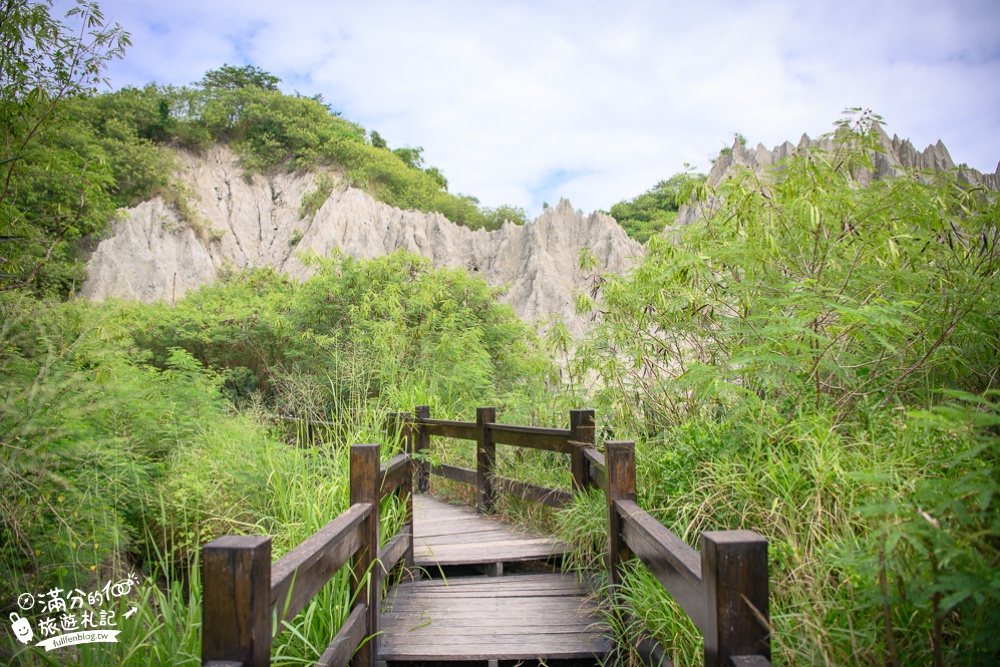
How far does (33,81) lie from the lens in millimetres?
3973

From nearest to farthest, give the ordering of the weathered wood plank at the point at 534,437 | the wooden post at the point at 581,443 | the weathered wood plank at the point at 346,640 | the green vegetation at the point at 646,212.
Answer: the weathered wood plank at the point at 346,640 < the wooden post at the point at 581,443 < the weathered wood plank at the point at 534,437 < the green vegetation at the point at 646,212

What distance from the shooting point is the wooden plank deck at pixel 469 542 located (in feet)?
13.4

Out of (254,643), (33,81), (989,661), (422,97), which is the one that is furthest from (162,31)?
(422,97)

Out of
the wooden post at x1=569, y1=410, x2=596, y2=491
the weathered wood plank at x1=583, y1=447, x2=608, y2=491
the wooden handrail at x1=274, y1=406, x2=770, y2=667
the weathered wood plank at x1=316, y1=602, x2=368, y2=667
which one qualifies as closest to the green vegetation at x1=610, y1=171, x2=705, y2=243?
the wooden handrail at x1=274, y1=406, x2=770, y2=667

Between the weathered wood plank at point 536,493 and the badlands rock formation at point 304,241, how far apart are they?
11.3m

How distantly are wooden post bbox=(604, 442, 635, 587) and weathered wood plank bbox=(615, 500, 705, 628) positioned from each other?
0.15m

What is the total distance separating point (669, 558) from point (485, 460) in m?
3.65

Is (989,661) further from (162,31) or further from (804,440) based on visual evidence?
(162,31)

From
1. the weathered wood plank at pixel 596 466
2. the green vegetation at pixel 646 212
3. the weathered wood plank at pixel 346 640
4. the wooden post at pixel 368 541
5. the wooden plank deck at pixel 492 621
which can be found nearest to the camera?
the weathered wood plank at pixel 346 640

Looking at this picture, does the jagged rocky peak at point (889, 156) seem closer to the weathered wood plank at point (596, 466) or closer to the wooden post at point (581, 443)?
the wooden post at point (581, 443)

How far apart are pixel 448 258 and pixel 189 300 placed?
9.36 meters

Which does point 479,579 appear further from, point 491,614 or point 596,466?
point 596,466

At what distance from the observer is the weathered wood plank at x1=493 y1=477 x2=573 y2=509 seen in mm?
4395

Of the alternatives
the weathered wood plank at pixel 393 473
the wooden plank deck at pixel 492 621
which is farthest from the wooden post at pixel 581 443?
the weathered wood plank at pixel 393 473
